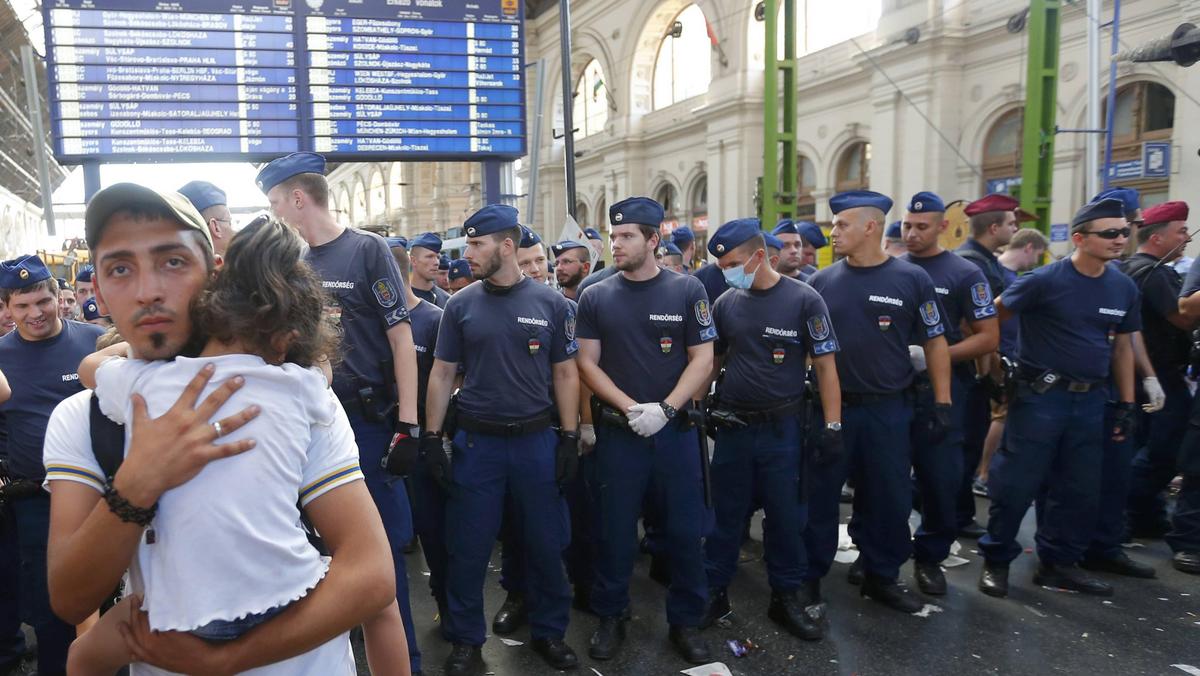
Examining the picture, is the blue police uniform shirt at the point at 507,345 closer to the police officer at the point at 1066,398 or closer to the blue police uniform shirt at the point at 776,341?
the blue police uniform shirt at the point at 776,341

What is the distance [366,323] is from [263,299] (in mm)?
2031

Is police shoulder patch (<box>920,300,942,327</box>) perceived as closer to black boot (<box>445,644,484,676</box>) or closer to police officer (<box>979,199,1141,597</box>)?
police officer (<box>979,199,1141,597</box>)

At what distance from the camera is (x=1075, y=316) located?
396 cm

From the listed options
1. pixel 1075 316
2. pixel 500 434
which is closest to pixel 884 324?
pixel 1075 316

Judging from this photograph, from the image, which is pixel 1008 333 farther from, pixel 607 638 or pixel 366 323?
pixel 366 323

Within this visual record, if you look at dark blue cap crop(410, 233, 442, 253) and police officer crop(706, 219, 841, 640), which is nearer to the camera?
police officer crop(706, 219, 841, 640)

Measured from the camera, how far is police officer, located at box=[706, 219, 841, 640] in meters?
3.63

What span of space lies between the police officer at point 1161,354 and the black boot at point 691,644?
3.18m

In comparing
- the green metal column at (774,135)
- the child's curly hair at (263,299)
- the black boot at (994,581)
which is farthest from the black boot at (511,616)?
the green metal column at (774,135)

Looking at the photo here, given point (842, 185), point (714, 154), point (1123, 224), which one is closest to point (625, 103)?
point (714, 154)

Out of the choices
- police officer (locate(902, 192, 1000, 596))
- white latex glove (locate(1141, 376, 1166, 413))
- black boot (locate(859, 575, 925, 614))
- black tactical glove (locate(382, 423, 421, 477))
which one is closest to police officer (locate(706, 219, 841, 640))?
black boot (locate(859, 575, 925, 614))

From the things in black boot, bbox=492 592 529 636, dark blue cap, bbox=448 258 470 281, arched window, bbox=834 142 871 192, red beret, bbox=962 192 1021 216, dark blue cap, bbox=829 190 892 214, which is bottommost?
black boot, bbox=492 592 529 636

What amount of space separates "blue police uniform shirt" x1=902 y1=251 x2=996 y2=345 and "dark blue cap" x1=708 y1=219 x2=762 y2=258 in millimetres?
1186

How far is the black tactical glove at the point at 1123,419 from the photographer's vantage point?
4047 millimetres
